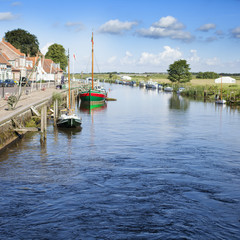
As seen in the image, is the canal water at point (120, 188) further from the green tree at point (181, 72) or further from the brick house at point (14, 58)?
the green tree at point (181, 72)

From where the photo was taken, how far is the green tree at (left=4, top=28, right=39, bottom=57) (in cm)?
13638

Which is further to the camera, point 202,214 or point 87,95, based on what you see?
point 87,95

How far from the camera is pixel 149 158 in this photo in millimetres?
26375

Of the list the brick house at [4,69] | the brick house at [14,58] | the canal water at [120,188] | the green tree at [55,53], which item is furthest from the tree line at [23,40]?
the canal water at [120,188]

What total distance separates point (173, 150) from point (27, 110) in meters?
16.6

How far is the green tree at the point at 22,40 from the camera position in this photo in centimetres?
13638

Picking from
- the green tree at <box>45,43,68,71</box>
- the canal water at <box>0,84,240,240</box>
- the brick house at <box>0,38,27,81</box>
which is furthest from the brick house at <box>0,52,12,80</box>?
the canal water at <box>0,84,240,240</box>

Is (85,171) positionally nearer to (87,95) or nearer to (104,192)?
(104,192)

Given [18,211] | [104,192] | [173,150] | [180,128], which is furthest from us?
[180,128]

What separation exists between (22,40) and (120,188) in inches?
5063

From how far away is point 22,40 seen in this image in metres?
137

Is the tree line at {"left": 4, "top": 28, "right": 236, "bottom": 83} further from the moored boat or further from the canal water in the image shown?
the canal water

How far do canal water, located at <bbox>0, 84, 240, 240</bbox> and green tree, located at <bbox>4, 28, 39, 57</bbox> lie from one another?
110 metres

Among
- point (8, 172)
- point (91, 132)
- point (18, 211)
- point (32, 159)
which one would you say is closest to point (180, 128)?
point (91, 132)
